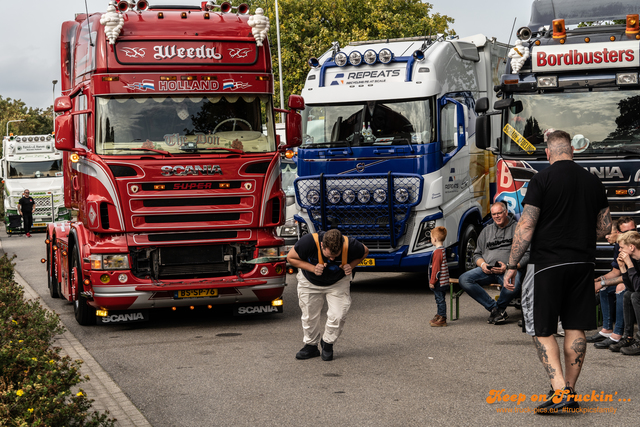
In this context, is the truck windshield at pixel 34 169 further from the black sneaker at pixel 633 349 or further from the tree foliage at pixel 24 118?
the tree foliage at pixel 24 118

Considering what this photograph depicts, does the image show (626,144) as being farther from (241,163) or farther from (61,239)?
(61,239)

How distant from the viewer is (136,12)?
1070 cm

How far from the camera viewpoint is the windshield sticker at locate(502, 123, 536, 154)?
10930 mm

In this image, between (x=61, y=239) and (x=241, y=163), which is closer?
(x=241, y=163)

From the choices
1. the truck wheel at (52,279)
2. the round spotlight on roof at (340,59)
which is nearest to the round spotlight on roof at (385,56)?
the round spotlight on roof at (340,59)

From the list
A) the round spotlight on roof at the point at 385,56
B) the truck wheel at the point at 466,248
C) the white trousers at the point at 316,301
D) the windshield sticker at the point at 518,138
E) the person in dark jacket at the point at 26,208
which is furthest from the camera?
the person in dark jacket at the point at 26,208

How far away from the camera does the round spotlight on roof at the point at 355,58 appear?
13424 mm

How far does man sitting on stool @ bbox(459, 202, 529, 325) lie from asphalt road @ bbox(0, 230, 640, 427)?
28 centimetres

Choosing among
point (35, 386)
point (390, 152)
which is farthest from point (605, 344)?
point (35, 386)

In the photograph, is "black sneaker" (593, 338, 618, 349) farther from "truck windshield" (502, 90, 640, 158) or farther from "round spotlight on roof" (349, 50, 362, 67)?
"round spotlight on roof" (349, 50, 362, 67)

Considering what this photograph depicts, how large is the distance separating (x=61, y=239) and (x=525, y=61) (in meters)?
7.10

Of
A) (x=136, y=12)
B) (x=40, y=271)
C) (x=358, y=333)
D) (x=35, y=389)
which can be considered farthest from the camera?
(x=40, y=271)

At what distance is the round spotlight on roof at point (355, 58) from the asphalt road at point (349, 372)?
4109mm

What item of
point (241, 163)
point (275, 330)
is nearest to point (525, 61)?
point (241, 163)
